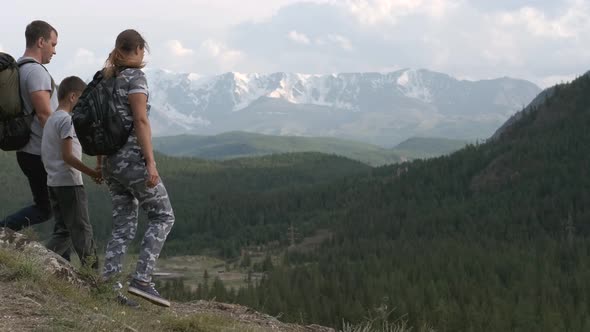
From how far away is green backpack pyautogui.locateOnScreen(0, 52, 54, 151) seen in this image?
38.4ft

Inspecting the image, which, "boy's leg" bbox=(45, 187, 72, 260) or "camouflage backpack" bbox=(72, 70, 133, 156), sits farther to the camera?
"boy's leg" bbox=(45, 187, 72, 260)

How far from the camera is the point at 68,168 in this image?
1166 centimetres

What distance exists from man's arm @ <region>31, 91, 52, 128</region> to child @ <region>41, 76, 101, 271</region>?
19 centimetres

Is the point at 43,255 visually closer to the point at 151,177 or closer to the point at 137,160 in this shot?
the point at 137,160

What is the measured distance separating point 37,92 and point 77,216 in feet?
7.30

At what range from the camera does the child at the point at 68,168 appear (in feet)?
37.7

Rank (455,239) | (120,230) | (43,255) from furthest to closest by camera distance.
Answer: (455,239) → (43,255) → (120,230)

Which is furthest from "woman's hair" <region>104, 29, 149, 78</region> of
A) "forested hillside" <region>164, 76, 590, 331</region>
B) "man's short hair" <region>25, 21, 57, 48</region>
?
"forested hillside" <region>164, 76, 590, 331</region>

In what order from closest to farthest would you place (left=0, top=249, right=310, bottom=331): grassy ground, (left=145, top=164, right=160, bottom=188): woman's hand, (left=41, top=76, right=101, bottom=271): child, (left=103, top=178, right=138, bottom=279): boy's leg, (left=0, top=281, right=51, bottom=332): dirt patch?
(left=0, top=281, right=51, bottom=332): dirt patch
(left=0, top=249, right=310, bottom=331): grassy ground
(left=145, top=164, right=160, bottom=188): woman's hand
(left=103, top=178, right=138, bottom=279): boy's leg
(left=41, top=76, right=101, bottom=271): child

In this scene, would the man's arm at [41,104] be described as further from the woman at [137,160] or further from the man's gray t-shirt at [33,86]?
the woman at [137,160]

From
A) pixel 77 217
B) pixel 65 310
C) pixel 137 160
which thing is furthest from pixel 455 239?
pixel 65 310

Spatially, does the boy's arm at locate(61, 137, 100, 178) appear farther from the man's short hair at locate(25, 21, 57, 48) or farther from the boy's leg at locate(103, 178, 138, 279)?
the man's short hair at locate(25, 21, 57, 48)

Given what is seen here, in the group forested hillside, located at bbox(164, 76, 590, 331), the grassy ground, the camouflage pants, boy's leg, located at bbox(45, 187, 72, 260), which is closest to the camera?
the grassy ground

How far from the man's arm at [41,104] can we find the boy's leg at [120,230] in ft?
7.41
